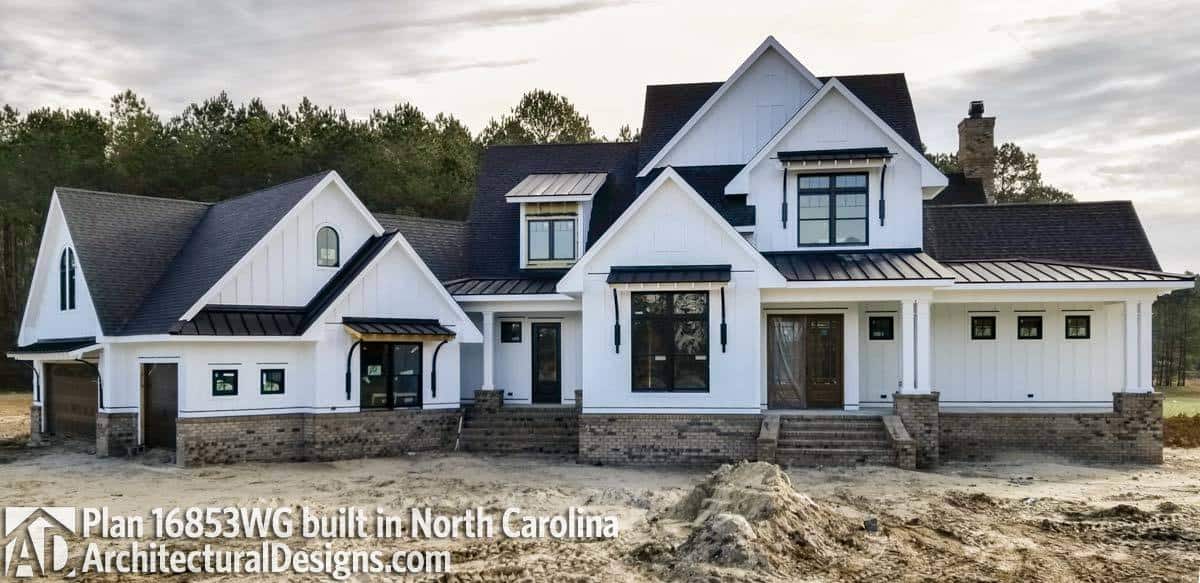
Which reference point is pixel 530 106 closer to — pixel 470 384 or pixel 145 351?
pixel 470 384

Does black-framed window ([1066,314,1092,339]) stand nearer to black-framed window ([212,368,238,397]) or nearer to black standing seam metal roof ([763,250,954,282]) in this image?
black standing seam metal roof ([763,250,954,282])

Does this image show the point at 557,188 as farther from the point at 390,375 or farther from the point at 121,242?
the point at 121,242

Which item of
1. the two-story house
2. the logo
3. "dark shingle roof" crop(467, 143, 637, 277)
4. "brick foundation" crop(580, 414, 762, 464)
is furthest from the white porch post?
the logo

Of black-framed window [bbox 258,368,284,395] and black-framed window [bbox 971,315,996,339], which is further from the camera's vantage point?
black-framed window [bbox 971,315,996,339]

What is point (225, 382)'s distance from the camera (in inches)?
698

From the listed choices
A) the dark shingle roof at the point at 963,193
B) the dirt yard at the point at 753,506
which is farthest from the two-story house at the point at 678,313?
the dark shingle roof at the point at 963,193

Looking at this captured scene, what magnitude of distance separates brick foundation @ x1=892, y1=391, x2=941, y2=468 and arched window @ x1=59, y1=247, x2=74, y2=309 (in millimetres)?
17457

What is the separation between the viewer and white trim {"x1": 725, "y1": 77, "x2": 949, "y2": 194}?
63.6ft

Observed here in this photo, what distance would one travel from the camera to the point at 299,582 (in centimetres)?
946

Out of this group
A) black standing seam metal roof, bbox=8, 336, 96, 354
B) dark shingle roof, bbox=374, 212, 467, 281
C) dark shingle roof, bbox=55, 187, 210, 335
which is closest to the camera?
dark shingle roof, bbox=55, 187, 210, 335

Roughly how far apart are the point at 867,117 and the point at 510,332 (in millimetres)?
9262

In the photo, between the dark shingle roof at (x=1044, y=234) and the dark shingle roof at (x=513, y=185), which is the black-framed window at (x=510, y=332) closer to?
the dark shingle roof at (x=513, y=185)

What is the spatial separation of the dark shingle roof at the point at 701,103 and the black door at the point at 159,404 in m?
11.7

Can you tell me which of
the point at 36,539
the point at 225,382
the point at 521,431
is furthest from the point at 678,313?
the point at 36,539
